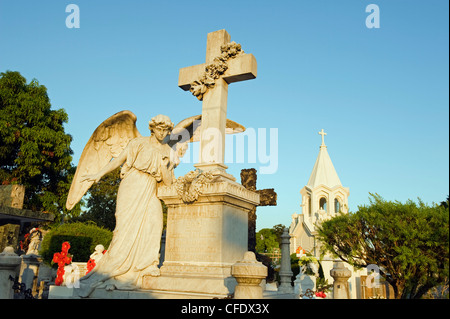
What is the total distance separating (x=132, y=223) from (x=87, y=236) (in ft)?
50.9

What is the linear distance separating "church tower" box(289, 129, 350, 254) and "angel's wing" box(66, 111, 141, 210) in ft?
115

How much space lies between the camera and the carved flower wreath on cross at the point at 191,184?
627cm

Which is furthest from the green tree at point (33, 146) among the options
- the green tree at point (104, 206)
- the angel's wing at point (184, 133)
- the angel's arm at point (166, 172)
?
the angel's arm at point (166, 172)

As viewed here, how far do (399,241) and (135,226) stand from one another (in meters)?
11.7

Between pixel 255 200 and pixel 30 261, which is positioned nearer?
pixel 255 200

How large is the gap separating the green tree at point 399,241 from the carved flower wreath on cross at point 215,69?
418 inches

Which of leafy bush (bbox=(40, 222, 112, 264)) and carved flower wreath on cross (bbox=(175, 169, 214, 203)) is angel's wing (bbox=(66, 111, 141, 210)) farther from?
leafy bush (bbox=(40, 222, 112, 264))

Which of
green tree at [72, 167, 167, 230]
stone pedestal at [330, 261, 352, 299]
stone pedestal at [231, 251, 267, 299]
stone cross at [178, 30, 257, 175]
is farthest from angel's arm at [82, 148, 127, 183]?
green tree at [72, 167, 167, 230]

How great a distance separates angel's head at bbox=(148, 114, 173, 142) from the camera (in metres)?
7.04

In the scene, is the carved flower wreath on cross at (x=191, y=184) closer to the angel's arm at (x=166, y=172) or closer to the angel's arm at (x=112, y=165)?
the angel's arm at (x=166, y=172)
